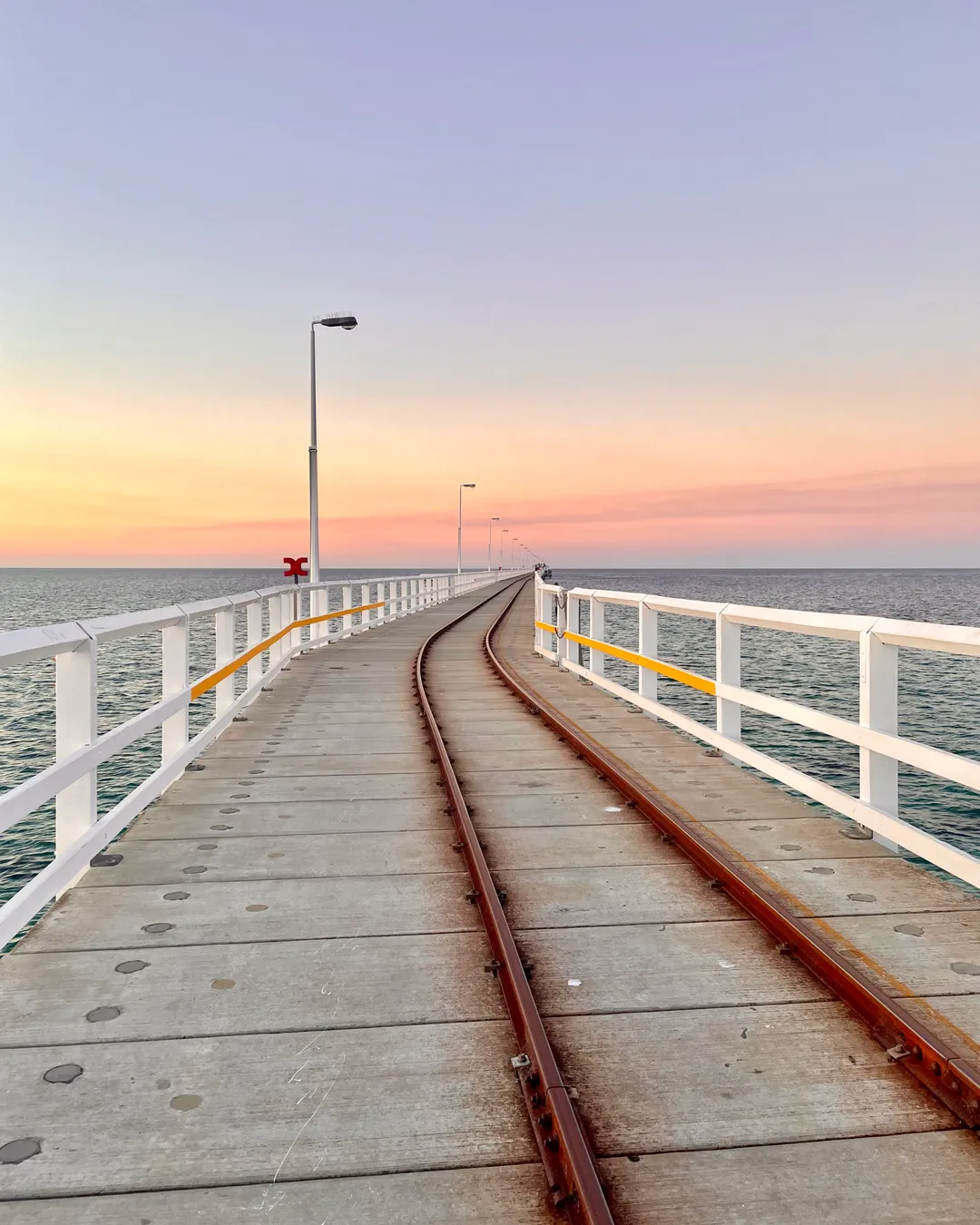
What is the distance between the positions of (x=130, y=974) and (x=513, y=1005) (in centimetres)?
169

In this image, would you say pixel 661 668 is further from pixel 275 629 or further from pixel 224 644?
pixel 275 629

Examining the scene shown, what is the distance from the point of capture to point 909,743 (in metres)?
5.18

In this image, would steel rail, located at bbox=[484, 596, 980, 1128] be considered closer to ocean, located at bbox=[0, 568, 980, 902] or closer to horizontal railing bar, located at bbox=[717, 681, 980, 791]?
horizontal railing bar, located at bbox=[717, 681, 980, 791]

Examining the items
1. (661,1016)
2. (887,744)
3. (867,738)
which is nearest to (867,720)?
(867,738)

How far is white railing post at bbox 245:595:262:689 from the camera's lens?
1119 cm

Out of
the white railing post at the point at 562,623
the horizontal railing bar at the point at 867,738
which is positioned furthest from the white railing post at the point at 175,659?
the white railing post at the point at 562,623

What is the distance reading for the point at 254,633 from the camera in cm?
1203

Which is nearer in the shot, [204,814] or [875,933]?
[875,933]

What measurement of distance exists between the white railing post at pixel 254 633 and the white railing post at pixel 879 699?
7087 mm

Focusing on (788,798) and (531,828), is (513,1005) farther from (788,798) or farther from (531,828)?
(788,798)

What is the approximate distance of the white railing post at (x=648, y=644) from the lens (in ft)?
32.7

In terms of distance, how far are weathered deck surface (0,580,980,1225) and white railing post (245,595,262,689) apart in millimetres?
4744

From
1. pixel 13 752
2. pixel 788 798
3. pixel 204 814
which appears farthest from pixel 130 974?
pixel 13 752

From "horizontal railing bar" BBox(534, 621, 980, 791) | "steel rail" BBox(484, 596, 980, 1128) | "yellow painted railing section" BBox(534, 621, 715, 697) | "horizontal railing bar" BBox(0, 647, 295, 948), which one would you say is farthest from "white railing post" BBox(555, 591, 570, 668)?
"steel rail" BBox(484, 596, 980, 1128)
